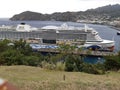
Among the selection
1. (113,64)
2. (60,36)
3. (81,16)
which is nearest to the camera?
(113,64)

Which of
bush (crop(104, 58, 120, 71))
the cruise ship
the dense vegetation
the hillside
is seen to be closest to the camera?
the dense vegetation

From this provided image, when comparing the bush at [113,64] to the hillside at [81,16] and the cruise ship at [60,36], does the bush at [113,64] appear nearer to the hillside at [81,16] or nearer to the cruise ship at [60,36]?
the cruise ship at [60,36]

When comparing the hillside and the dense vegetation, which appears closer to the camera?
the dense vegetation

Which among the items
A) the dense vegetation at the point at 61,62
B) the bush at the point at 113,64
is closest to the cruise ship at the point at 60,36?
the dense vegetation at the point at 61,62

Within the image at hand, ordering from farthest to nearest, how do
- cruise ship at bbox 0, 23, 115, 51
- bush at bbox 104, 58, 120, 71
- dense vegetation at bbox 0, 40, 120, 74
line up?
cruise ship at bbox 0, 23, 115, 51
bush at bbox 104, 58, 120, 71
dense vegetation at bbox 0, 40, 120, 74

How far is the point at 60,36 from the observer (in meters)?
51.3

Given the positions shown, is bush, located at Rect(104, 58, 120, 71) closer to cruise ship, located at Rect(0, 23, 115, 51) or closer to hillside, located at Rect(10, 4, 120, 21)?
cruise ship, located at Rect(0, 23, 115, 51)

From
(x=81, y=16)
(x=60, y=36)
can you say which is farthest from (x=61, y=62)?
(x=81, y=16)

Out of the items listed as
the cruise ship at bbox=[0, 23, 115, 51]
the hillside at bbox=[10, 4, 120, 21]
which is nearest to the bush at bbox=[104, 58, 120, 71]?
the cruise ship at bbox=[0, 23, 115, 51]

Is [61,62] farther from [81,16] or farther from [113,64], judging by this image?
[81,16]

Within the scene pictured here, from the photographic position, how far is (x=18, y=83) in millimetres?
6574

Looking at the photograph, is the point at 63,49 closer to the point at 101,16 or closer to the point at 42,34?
the point at 42,34

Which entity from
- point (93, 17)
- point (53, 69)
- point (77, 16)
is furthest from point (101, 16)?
point (53, 69)

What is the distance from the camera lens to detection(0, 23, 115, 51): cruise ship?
159 feet
